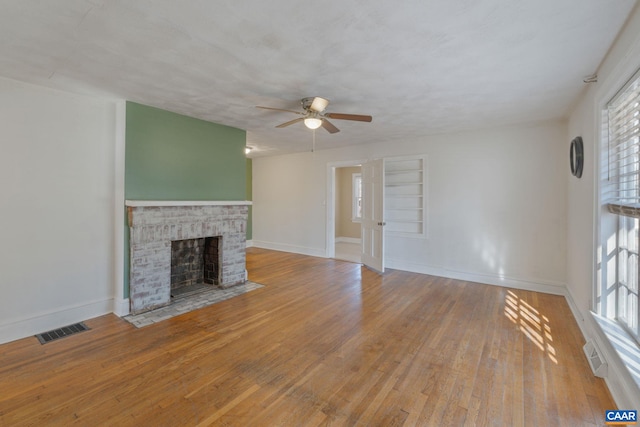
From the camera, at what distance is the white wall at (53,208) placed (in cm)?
260

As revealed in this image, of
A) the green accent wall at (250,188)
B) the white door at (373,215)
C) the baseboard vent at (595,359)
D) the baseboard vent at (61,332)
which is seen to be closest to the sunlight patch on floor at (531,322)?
the baseboard vent at (595,359)

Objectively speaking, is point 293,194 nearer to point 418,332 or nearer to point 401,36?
point 418,332

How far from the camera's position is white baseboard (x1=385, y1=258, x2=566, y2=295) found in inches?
155

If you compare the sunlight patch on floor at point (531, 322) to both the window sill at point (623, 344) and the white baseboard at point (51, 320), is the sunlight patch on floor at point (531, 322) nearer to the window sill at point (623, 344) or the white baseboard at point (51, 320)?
the window sill at point (623, 344)

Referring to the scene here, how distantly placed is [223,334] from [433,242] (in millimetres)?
3727

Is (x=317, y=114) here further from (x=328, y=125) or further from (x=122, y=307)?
(x=122, y=307)

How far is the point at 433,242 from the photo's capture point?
4887 millimetres

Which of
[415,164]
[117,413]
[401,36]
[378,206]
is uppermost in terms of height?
[401,36]

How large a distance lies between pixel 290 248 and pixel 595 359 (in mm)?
5439

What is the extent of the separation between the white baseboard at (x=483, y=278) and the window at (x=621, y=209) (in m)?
1.93

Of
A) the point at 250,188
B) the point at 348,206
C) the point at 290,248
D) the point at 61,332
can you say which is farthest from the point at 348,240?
the point at 61,332

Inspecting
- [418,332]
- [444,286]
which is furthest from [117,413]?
[444,286]

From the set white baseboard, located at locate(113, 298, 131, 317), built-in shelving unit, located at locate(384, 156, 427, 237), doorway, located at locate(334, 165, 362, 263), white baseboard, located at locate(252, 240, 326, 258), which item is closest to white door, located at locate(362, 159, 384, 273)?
built-in shelving unit, located at locate(384, 156, 427, 237)

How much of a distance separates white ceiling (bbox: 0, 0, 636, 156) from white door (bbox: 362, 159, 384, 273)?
6.10 ft
